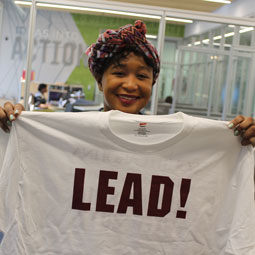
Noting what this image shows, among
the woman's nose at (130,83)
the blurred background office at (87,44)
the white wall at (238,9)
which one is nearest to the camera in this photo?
the woman's nose at (130,83)

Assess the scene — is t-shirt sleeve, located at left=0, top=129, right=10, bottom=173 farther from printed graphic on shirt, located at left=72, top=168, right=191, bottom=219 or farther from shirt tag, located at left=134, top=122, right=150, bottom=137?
shirt tag, located at left=134, top=122, right=150, bottom=137

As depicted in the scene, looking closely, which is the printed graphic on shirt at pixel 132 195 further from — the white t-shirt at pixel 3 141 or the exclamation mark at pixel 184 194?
the white t-shirt at pixel 3 141

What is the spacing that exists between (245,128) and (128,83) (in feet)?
1.60

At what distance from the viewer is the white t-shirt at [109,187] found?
133cm

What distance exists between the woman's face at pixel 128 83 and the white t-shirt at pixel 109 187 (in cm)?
17

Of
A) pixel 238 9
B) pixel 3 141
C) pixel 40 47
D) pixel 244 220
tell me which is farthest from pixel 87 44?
pixel 238 9

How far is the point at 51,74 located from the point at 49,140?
3669mm

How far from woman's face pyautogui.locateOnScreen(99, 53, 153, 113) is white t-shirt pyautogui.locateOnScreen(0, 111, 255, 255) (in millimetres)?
171

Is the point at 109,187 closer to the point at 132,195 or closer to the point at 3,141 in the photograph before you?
the point at 132,195

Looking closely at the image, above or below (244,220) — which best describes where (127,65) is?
above

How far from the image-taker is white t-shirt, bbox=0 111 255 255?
1325 mm

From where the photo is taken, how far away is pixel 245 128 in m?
1.33

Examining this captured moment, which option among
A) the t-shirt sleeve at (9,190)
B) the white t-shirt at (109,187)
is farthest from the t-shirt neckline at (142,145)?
the t-shirt sleeve at (9,190)

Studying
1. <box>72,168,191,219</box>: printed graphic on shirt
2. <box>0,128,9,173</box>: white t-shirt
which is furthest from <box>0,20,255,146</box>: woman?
<box>0,128,9,173</box>: white t-shirt
